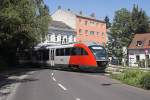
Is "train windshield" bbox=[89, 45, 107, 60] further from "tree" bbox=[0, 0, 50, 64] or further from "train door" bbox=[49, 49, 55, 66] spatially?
"train door" bbox=[49, 49, 55, 66]

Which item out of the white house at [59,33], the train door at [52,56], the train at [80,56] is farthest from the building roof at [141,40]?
the train at [80,56]

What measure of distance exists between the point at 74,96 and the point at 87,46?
22.3m

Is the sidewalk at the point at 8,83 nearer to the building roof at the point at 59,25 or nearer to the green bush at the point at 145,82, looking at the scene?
the green bush at the point at 145,82

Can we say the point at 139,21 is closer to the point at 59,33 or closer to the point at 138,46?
the point at 138,46

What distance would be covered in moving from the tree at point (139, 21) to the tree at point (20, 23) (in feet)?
125

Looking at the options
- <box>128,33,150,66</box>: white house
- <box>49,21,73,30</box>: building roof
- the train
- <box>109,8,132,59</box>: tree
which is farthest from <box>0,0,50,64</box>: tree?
<box>49,21,73,30</box>: building roof

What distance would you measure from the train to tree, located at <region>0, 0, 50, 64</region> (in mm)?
3027

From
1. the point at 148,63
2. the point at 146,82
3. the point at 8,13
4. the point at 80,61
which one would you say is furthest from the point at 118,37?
the point at 146,82

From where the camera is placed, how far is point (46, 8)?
1951 inches

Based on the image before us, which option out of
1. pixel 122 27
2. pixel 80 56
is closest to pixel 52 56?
pixel 80 56

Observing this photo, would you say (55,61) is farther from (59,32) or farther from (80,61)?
(59,32)

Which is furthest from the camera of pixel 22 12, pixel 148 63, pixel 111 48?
pixel 111 48

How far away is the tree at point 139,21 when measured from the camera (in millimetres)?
88625

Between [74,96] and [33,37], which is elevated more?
[33,37]
